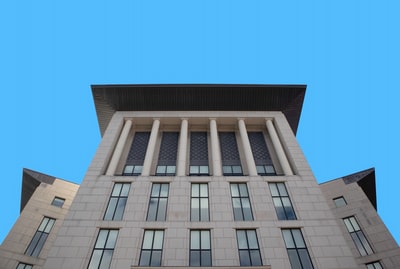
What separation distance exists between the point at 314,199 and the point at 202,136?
15998 mm

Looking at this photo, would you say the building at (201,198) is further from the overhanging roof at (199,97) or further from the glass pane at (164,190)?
the overhanging roof at (199,97)

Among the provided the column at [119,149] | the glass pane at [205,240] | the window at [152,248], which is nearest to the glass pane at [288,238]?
the glass pane at [205,240]

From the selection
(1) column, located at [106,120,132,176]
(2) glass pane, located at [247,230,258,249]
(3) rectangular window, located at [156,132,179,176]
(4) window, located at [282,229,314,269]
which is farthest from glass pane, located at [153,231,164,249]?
(4) window, located at [282,229,314,269]

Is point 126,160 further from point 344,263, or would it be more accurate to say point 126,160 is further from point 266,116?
point 344,263

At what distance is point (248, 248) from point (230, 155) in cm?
1305

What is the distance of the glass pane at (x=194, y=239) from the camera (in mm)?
20703

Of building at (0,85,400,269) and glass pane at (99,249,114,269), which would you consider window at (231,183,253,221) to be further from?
glass pane at (99,249,114,269)

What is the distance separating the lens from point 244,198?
976 inches

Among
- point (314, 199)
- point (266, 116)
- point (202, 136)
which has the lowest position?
point (314, 199)

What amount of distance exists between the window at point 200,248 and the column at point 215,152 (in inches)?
280

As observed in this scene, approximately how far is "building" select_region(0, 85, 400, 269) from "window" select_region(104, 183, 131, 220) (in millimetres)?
86

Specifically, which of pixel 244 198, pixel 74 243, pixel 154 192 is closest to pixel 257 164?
pixel 244 198

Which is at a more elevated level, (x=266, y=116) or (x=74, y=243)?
(x=266, y=116)

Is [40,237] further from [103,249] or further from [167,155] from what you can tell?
[167,155]
